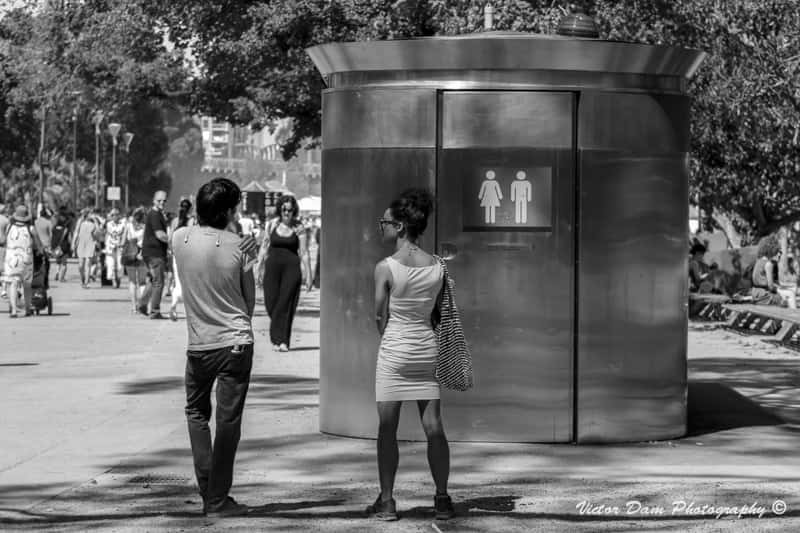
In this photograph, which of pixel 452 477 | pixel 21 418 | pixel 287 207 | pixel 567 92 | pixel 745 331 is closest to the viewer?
pixel 452 477

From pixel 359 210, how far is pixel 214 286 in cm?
286

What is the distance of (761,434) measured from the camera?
1054cm

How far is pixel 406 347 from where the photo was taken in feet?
24.3

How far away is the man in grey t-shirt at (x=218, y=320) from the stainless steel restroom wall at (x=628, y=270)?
316 cm

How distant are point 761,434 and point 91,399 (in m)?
5.07

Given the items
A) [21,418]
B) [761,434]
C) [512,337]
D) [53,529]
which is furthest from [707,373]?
[53,529]

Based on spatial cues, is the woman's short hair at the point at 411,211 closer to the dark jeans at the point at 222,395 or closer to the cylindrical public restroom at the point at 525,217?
the dark jeans at the point at 222,395

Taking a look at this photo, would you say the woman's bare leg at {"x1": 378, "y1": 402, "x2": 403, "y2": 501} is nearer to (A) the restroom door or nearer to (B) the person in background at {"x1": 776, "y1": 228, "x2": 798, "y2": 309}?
→ (A) the restroom door

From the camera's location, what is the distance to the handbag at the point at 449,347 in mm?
7586

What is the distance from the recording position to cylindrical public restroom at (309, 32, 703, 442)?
392 inches

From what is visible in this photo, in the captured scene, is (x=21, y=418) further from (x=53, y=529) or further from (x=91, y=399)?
(x=53, y=529)

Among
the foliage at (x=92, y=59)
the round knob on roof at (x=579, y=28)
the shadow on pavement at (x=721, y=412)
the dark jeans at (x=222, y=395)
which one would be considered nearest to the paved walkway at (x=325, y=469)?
the shadow on pavement at (x=721, y=412)

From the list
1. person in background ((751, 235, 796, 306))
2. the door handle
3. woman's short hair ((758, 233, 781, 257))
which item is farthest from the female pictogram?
woman's short hair ((758, 233, 781, 257))

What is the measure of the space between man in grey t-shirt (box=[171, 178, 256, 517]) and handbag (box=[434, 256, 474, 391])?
905mm
